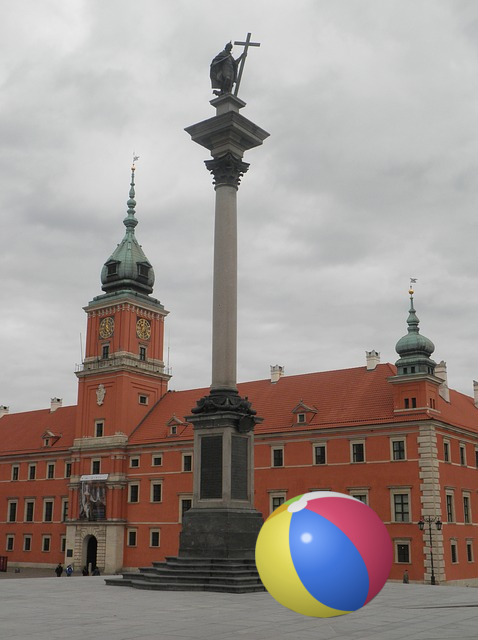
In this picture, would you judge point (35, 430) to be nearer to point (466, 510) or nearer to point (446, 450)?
point (446, 450)

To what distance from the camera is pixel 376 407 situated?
166ft

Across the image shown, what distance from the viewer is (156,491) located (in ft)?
197

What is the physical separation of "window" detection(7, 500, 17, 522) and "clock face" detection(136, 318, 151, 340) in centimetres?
2165

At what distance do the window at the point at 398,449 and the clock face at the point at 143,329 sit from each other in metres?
26.8

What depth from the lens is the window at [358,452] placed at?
49.4 metres

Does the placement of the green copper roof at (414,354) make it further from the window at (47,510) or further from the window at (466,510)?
the window at (47,510)

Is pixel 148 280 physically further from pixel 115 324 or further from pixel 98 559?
pixel 98 559

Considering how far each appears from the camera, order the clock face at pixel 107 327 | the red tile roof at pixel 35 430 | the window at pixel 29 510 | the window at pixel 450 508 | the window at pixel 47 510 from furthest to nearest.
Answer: the red tile roof at pixel 35 430
the window at pixel 29 510
the window at pixel 47 510
the clock face at pixel 107 327
the window at pixel 450 508

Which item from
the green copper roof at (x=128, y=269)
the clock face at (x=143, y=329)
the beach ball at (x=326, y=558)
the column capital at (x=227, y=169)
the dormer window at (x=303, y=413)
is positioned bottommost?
the beach ball at (x=326, y=558)

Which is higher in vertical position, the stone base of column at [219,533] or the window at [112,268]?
the window at [112,268]

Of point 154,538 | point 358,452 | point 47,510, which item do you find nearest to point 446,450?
point 358,452

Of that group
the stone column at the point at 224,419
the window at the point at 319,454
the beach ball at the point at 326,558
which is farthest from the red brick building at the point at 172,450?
the beach ball at the point at 326,558

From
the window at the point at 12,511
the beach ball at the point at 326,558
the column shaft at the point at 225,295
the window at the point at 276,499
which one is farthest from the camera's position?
the window at the point at 12,511

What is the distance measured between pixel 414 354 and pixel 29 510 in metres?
41.2
